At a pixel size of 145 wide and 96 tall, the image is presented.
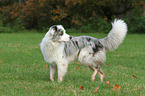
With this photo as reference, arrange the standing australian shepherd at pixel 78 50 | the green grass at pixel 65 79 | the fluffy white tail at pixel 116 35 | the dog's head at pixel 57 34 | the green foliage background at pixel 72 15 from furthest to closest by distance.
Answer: the green foliage background at pixel 72 15, the fluffy white tail at pixel 116 35, the standing australian shepherd at pixel 78 50, the dog's head at pixel 57 34, the green grass at pixel 65 79

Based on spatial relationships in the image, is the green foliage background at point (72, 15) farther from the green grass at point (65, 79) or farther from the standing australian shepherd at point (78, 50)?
the standing australian shepherd at point (78, 50)

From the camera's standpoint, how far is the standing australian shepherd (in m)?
6.05

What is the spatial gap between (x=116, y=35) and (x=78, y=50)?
1.06 metres

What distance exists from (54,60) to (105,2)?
56.9 feet

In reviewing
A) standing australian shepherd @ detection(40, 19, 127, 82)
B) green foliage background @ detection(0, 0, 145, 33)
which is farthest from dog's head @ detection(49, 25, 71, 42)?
green foliage background @ detection(0, 0, 145, 33)

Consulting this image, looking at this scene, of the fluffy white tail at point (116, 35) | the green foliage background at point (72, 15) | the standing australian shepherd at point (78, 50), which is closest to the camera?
the standing australian shepherd at point (78, 50)

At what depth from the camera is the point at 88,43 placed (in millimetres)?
6379

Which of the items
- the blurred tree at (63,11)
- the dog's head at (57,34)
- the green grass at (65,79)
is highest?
the blurred tree at (63,11)

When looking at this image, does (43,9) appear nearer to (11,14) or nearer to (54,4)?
(54,4)

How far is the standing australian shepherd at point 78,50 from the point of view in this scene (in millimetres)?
6055

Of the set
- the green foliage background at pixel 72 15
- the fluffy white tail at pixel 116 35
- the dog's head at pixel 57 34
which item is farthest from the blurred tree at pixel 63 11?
the dog's head at pixel 57 34

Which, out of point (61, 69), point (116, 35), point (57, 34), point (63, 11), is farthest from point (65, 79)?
point (63, 11)

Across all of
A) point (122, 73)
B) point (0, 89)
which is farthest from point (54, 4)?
point (0, 89)

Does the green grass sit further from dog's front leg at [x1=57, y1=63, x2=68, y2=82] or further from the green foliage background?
the green foliage background
